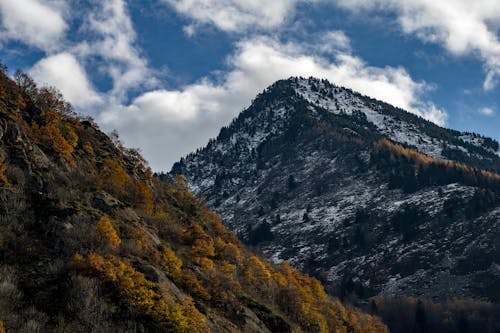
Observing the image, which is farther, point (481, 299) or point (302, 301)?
point (481, 299)

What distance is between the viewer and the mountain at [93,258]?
1297 inches

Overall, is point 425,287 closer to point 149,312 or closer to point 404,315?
point 404,315

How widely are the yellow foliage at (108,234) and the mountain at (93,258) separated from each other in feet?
0.31

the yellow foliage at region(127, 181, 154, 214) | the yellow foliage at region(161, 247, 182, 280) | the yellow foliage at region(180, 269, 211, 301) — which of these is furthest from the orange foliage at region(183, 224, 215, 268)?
the yellow foliage at region(180, 269, 211, 301)

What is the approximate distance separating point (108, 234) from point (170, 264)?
7499mm

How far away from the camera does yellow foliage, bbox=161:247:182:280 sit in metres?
45.5

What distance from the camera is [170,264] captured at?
46.8 metres

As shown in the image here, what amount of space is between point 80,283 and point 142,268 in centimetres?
713

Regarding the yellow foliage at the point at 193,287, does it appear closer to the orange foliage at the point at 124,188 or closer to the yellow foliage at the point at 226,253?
the orange foliage at the point at 124,188

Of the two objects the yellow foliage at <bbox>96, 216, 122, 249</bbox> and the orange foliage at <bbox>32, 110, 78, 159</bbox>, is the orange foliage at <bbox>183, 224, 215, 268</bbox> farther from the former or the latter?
the orange foliage at <bbox>32, 110, 78, 159</bbox>

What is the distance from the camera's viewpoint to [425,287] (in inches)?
7751

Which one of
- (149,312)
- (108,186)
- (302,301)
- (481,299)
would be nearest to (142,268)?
(149,312)

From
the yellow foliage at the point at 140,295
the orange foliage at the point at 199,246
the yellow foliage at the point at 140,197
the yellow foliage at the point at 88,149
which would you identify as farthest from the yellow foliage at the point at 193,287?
the yellow foliage at the point at 88,149

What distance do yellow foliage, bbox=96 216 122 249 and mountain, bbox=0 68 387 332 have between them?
0.09m
